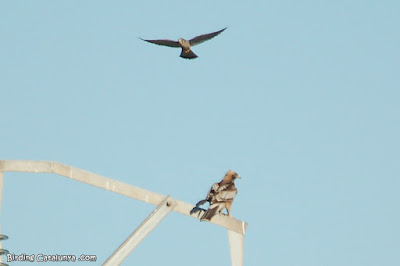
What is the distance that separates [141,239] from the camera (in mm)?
22172

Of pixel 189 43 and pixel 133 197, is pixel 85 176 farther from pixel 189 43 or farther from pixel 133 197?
pixel 189 43

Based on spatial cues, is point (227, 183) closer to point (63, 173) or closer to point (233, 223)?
point (233, 223)

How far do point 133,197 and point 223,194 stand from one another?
974 centimetres

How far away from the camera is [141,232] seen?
73.0 ft

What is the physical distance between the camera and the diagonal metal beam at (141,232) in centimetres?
2153

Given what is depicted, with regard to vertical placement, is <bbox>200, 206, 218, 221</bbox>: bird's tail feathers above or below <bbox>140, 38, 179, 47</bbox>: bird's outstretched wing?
below

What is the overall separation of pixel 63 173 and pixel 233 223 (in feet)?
15.1

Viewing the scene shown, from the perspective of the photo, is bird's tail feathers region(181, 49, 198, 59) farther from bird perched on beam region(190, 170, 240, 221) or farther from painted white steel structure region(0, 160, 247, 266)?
painted white steel structure region(0, 160, 247, 266)

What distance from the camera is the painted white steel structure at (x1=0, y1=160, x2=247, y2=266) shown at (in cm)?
2130

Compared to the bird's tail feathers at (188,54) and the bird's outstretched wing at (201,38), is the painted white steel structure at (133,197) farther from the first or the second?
the bird's outstretched wing at (201,38)

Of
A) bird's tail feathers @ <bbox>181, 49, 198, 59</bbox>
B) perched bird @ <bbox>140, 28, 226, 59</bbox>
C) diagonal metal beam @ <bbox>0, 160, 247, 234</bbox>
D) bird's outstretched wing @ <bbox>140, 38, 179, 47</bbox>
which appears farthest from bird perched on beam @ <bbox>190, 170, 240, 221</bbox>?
bird's outstretched wing @ <bbox>140, 38, 179, 47</bbox>

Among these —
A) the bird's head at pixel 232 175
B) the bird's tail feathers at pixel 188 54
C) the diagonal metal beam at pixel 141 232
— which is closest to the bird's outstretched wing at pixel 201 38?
the bird's tail feathers at pixel 188 54

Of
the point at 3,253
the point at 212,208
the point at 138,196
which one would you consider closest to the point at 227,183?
the point at 212,208

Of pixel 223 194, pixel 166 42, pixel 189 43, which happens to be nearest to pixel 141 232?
pixel 223 194
